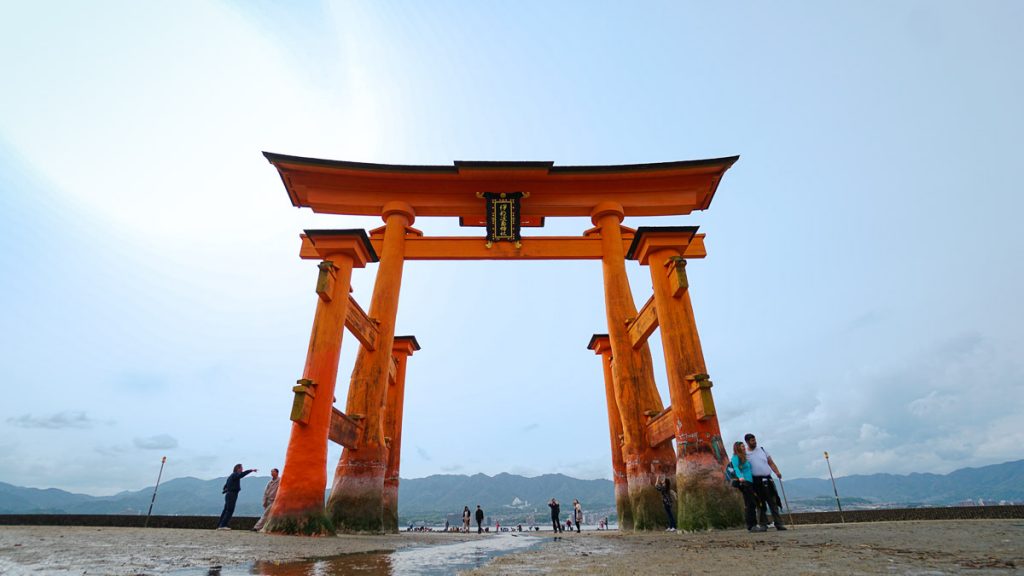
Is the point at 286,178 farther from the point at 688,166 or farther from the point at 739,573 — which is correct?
the point at 739,573

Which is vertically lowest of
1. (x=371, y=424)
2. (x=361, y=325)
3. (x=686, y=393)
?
(x=371, y=424)

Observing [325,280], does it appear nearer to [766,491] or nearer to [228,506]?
[228,506]

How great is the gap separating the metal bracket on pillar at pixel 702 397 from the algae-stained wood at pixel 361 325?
22.0 feet

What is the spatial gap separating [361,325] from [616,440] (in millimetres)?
8177

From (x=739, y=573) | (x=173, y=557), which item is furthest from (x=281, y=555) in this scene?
(x=739, y=573)

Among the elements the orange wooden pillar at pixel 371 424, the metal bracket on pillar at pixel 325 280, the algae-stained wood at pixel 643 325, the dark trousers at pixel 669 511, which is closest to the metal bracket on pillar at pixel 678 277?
the algae-stained wood at pixel 643 325

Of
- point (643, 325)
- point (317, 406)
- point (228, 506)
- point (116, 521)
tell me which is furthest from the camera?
point (116, 521)

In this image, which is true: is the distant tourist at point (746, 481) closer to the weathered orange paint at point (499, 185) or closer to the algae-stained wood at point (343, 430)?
the algae-stained wood at point (343, 430)

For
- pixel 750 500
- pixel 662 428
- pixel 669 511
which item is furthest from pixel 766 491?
pixel 669 511

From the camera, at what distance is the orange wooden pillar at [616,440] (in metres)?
11.2

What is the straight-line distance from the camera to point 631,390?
10188 mm

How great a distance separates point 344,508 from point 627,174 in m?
10.6

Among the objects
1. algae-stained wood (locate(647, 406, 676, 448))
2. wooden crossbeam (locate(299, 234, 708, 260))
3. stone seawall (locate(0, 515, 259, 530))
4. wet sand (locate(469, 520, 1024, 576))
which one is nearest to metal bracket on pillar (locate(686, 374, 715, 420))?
algae-stained wood (locate(647, 406, 676, 448))

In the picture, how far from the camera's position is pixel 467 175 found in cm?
1217
